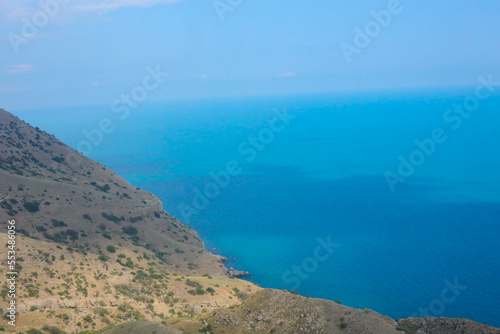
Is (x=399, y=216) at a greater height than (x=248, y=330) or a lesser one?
greater

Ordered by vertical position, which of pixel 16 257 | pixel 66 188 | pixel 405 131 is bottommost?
pixel 16 257

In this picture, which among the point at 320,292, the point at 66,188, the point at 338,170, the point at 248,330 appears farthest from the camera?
the point at 338,170

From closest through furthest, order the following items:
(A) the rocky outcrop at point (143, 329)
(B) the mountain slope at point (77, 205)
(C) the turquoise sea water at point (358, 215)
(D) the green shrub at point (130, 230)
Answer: (A) the rocky outcrop at point (143, 329) → (B) the mountain slope at point (77, 205) → (D) the green shrub at point (130, 230) → (C) the turquoise sea water at point (358, 215)

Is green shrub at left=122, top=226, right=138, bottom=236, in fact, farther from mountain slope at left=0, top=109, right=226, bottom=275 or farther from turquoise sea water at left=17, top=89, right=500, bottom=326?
turquoise sea water at left=17, top=89, right=500, bottom=326

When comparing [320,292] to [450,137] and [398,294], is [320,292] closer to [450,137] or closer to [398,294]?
[398,294]

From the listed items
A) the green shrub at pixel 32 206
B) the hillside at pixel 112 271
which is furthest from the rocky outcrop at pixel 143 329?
the green shrub at pixel 32 206

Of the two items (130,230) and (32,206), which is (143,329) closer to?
(32,206)

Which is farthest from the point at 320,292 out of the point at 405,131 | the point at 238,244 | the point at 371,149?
the point at 405,131

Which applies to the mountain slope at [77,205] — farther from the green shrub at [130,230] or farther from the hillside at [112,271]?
the hillside at [112,271]
